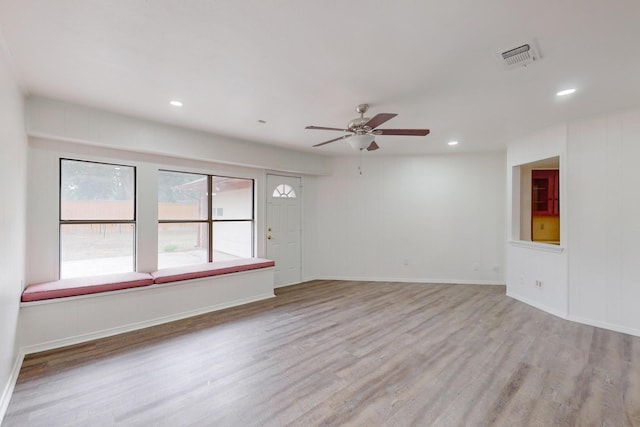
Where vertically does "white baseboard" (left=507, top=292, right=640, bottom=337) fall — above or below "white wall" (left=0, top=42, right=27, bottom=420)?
below

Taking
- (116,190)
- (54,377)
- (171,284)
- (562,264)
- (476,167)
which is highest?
(476,167)

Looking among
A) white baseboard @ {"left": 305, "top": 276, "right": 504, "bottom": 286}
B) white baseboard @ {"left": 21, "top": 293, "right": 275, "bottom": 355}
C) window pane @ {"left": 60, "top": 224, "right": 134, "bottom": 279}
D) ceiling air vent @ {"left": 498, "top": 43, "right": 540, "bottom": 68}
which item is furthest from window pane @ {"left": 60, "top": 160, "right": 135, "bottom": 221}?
ceiling air vent @ {"left": 498, "top": 43, "right": 540, "bottom": 68}

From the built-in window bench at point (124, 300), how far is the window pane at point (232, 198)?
0.87m

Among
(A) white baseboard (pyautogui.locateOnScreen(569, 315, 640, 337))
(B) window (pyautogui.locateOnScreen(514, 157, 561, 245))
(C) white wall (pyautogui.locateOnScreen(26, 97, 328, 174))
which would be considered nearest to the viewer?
(C) white wall (pyautogui.locateOnScreen(26, 97, 328, 174))

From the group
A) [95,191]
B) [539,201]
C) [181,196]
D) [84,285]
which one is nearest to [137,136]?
[95,191]

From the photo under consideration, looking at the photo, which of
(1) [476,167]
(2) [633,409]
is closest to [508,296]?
(1) [476,167]

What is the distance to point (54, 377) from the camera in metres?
2.42

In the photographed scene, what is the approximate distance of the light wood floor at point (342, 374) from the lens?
1.98 metres

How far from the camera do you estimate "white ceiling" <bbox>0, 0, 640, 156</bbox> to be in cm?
169

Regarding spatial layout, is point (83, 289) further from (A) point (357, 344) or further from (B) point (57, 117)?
(A) point (357, 344)

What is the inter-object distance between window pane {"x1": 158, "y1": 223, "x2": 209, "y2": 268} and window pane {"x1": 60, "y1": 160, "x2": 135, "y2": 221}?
0.53m

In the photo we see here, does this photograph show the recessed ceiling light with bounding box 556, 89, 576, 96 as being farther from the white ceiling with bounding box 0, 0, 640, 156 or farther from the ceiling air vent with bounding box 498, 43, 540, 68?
the ceiling air vent with bounding box 498, 43, 540, 68

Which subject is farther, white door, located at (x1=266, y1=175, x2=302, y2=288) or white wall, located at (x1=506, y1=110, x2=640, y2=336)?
white door, located at (x1=266, y1=175, x2=302, y2=288)

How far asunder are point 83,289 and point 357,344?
298cm
